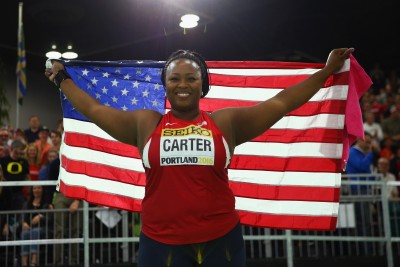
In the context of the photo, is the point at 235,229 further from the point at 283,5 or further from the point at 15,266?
the point at 283,5

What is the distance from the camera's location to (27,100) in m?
19.5

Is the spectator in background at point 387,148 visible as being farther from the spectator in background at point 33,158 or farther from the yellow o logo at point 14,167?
the yellow o logo at point 14,167

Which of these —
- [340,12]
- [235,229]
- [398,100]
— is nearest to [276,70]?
[235,229]

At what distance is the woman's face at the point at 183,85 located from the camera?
321 cm

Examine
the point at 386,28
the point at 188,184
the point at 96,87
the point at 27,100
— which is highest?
the point at 386,28

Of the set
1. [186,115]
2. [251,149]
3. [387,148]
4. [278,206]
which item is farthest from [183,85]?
[387,148]

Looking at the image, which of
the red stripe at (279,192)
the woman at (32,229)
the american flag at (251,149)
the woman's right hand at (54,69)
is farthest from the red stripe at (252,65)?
the woman at (32,229)

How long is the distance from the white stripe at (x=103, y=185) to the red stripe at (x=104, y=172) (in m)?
0.03

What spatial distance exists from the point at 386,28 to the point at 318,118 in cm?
1377

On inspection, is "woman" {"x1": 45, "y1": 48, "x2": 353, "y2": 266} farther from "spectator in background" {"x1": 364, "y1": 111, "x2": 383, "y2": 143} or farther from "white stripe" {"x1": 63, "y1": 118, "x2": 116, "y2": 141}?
"spectator in background" {"x1": 364, "y1": 111, "x2": 383, "y2": 143}

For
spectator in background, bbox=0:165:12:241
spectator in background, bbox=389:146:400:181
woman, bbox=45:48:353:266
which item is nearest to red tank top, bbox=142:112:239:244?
woman, bbox=45:48:353:266

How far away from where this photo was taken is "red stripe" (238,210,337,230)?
517 cm

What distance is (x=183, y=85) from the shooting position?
3209mm

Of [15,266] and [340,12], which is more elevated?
[340,12]
